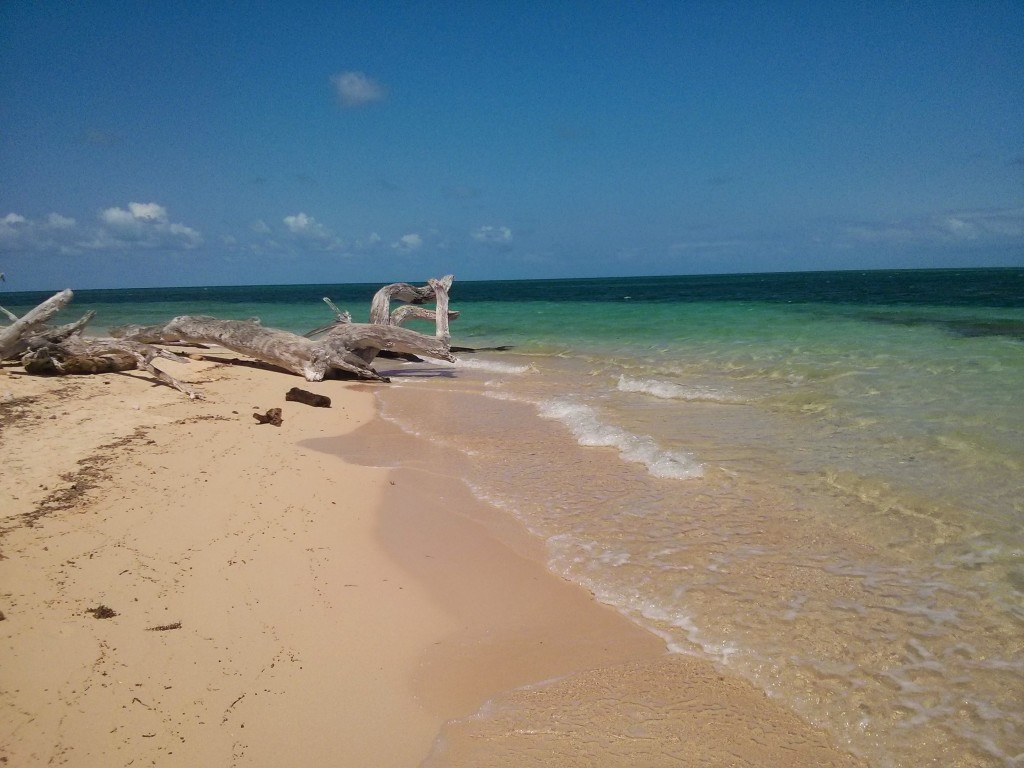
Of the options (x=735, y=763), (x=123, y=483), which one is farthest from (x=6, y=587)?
(x=735, y=763)

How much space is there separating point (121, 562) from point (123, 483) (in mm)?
1481

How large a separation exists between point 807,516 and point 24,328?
10.9 meters

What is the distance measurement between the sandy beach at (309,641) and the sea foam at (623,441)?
184 cm

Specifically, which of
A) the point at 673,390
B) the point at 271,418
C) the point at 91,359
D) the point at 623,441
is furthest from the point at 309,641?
the point at 91,359

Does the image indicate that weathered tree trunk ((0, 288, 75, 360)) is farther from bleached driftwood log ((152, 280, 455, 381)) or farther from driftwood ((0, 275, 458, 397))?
bleached driftwood log ((152, 280, 455, 381))

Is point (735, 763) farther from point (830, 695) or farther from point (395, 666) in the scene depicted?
point (395, 666)

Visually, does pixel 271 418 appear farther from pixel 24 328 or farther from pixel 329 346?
pixel 24 328

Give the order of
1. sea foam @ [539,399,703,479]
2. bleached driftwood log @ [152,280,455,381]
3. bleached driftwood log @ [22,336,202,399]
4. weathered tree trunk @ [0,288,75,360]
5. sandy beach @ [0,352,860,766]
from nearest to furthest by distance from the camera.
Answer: sandy beach @ [0,352,860,766]
sea foam @ [539,399,703,479]
bleached driftwood log @ [22,336,202,399]
weathered tree trunk @ [0,288,75,360]
bleached driftwood log @ [152,280,455,381]

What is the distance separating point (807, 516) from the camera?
4.49 metres

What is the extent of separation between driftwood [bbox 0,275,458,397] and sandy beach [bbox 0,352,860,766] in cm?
387

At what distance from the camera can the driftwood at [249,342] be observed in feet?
28.1

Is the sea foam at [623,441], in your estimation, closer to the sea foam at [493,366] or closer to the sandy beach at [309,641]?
the sandy beach at [309,641]

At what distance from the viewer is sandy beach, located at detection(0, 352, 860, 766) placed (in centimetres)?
232

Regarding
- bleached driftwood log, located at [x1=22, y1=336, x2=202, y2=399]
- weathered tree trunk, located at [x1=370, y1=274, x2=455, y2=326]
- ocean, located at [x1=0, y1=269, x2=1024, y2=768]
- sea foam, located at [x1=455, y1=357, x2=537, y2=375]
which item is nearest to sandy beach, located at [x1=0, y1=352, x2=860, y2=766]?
ocean, located at [x1=0, y1=269, x2=1024, y2=768]
